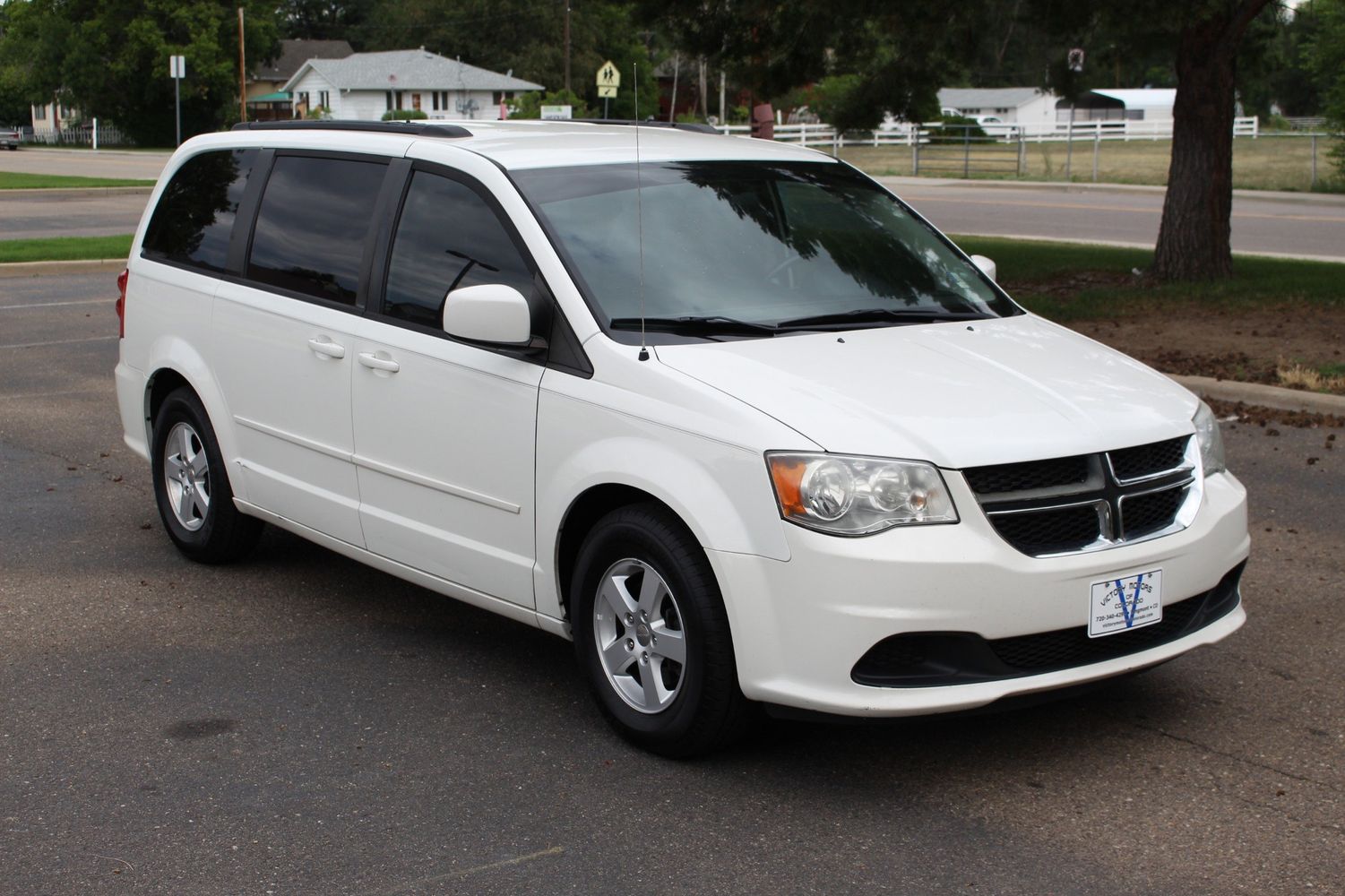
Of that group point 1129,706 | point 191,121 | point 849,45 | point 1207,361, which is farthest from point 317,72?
point 1129,706

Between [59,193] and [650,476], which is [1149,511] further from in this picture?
[59,193]

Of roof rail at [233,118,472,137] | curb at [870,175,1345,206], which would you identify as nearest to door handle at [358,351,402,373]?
roof rail at [233,118,472,137]

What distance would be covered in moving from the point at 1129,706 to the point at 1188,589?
2.14 feet

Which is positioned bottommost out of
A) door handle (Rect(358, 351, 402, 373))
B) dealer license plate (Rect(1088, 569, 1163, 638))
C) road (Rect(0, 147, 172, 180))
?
dealer license plate (Rect(1088, 569, 1163, 638))

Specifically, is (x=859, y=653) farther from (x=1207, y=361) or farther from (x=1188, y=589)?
(x=1207, y=361)

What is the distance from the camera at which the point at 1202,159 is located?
15.0 meters

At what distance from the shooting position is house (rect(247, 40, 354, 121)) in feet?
312

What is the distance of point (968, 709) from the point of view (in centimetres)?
427

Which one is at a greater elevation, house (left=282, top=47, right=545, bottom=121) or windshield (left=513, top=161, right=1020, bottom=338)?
house (left=282, top=47, right=545, bottom=121)

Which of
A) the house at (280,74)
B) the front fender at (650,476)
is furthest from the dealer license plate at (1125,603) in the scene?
the house at (280,74)

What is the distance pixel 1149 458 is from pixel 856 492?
0.99m

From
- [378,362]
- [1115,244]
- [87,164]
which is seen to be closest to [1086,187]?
→ [1115,244]

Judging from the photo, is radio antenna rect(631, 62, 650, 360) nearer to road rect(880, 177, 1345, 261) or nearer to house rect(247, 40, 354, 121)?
road rect(880, 177, 1345, 261)

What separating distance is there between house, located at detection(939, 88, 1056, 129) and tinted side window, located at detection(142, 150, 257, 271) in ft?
314
